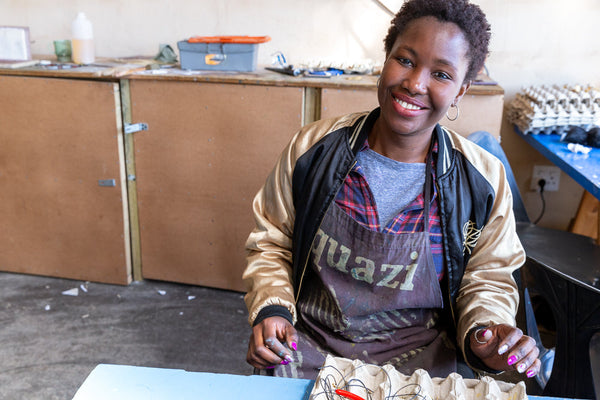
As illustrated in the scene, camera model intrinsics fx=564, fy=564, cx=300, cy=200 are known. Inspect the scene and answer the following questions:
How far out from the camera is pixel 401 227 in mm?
1335

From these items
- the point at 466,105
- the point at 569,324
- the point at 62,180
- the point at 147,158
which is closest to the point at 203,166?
the point at 147,158

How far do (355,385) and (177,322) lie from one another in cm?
180

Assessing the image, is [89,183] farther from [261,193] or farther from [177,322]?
[261,193]

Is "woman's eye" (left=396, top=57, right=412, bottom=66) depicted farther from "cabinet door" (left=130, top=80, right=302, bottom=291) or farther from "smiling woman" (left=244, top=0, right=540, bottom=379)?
"cabinet door" (left=130, top=80, right=302, bottom=291)

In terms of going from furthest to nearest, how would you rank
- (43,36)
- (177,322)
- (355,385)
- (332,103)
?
(43,36)
(177,322)
(332,103)
(355,385)

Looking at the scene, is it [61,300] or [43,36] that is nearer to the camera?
[61,300]

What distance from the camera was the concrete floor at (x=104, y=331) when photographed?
2230 millimetres

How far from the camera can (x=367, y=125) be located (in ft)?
4.71

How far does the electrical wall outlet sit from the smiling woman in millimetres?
1743

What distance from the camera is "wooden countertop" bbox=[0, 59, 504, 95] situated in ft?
7.76

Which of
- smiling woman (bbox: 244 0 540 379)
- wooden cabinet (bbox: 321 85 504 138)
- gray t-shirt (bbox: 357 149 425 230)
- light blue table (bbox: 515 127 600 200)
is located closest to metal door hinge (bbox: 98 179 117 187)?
wooden cabinet (bbox: 321 85 504 138)

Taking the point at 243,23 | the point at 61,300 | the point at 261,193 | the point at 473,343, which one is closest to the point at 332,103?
the point at 243,23

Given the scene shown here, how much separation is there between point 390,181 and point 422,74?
265mm

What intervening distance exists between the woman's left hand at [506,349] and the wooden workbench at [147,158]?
137 cm
